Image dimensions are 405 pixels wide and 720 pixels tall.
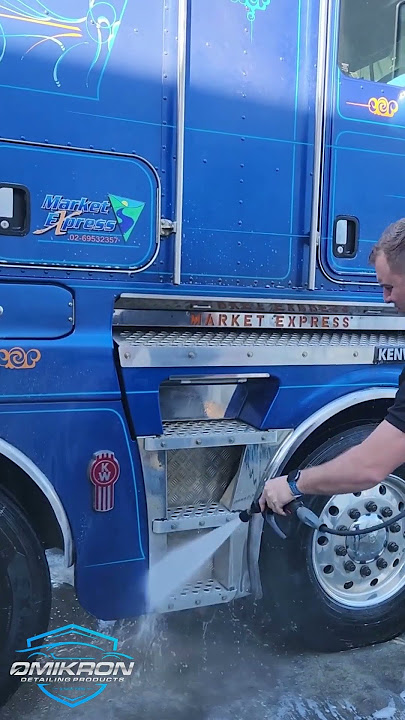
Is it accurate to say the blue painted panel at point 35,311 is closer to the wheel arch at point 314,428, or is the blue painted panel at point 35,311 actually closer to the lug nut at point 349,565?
the wheel arch at point 314,428

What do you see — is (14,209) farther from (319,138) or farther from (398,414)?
(398,414)

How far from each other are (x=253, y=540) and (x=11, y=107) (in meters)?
1.95

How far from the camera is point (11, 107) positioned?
2.26 m

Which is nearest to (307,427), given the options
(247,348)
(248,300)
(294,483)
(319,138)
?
(247,348)

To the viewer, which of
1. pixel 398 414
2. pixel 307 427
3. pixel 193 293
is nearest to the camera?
pixel 398 414

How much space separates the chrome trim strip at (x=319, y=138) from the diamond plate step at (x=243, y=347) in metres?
0.27

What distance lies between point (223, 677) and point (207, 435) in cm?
115

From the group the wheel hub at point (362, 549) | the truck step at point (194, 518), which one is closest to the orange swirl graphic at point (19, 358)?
the truck step at point (194, 518)

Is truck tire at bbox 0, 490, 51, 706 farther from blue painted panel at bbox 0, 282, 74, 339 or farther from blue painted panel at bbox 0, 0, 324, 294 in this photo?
blue painted panel at bbox 0, 0, 324, 294

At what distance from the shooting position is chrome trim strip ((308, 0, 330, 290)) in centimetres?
281

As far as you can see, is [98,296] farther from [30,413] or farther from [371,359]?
[371,359]

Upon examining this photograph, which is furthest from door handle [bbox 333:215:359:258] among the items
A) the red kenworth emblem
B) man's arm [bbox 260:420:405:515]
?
the red kenworth emblem

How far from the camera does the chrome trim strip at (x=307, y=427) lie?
112 inches

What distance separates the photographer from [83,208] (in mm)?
2402
